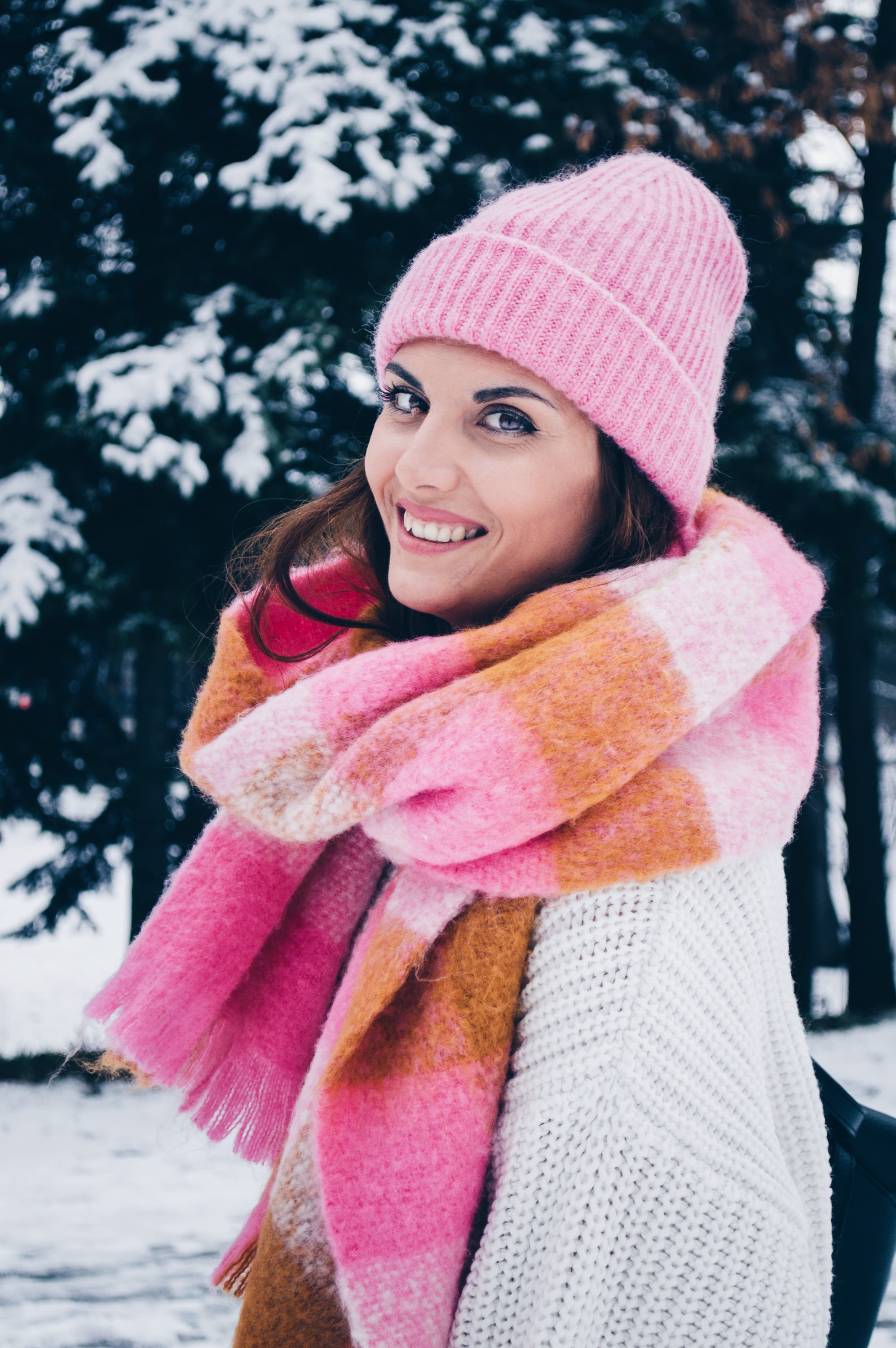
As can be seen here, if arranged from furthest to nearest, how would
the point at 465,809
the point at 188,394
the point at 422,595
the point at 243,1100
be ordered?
the point at 188,394
the point at 243,1100
the point at 422,595
the point at 465,809

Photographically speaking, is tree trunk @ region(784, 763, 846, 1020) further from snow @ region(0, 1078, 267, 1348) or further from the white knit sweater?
the white knit sweater

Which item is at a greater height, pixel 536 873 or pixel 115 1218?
pixel 536 873

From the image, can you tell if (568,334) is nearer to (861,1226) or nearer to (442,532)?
(442,532)

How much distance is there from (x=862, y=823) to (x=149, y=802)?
16.5ft

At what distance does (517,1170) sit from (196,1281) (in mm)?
2778

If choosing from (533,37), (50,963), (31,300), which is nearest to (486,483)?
(31,300)

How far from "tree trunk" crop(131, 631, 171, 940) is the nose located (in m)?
4.30

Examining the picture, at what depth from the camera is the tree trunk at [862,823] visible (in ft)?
22.6

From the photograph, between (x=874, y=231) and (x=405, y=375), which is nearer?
(x=405, y=375)

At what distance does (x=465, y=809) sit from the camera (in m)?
1.15

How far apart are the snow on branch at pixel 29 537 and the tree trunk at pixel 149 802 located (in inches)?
35.2

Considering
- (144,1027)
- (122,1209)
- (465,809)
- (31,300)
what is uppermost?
(465,809)

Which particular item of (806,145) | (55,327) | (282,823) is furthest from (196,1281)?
(806,145)

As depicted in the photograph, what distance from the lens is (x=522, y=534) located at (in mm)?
1410
